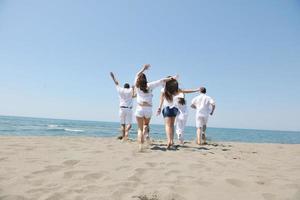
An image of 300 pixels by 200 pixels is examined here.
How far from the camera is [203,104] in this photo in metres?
9.42

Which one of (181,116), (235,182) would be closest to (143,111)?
(181,116)

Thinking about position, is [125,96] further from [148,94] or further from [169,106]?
[148,94]

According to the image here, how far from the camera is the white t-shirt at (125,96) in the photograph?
9180 mm

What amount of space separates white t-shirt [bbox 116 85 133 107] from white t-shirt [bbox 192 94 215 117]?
2.38m

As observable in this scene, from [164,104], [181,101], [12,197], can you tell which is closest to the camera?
[12,197]

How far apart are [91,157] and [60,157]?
60 centimetres

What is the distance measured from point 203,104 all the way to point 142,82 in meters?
3.62

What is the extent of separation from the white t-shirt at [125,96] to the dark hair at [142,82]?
2639mm

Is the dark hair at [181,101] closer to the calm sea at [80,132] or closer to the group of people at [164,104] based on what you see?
the group of people at [164,104]

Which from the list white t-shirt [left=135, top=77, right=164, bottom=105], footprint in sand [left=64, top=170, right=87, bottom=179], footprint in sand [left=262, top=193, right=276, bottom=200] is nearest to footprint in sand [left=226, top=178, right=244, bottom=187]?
footprint in sand [left=262, top=193, right=276, bottom=200]

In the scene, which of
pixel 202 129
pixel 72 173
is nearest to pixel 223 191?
pixel 72 173

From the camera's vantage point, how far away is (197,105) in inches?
376

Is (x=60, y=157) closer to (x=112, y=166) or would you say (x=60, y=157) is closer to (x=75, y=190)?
(x=112, y=166)

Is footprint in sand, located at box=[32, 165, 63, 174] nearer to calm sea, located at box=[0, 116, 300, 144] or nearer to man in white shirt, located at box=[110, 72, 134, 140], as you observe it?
man in white shirt, located at box=[110, 72, 134, 140]
